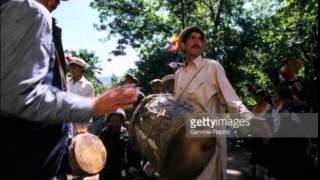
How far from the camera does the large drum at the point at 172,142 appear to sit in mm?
3914

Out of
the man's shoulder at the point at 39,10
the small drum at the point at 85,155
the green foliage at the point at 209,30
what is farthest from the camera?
the green foliage at the point at 209,30

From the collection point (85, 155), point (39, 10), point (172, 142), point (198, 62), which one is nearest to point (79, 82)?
point (198, 62)

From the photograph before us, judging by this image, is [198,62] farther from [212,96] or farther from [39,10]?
[39,10]

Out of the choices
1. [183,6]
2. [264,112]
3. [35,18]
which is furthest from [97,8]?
[35,18]

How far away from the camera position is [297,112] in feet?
21.9

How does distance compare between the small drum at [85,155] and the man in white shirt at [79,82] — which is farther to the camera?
the man in white shirt at [79,82]

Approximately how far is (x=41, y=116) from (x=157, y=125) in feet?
7.77

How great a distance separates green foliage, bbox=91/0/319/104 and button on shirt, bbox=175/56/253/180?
21.8 m

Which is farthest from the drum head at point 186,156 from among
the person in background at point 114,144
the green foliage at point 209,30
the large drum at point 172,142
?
the green foliage at point 209,30

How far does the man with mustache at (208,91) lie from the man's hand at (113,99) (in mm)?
2323

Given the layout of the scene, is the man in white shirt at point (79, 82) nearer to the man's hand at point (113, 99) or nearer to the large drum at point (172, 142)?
the large drum at point (172, 142)

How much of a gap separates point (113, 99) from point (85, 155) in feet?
8.20

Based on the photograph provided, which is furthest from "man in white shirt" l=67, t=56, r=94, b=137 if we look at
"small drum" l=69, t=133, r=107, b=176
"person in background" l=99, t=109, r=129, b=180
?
"small drum" l=69, t=133, r=107, b=176

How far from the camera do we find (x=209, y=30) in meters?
30.7
